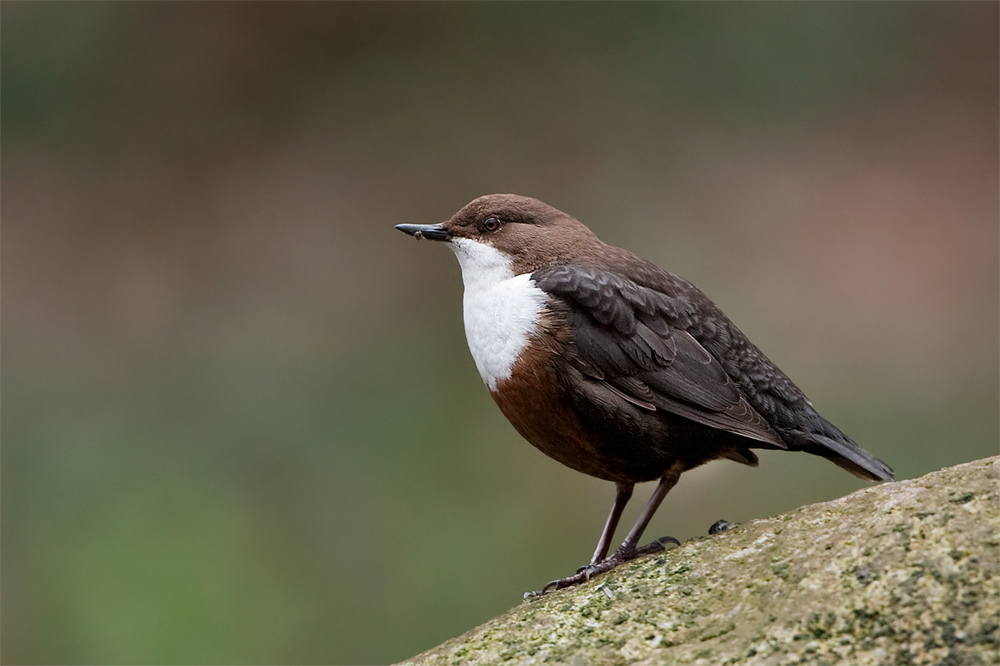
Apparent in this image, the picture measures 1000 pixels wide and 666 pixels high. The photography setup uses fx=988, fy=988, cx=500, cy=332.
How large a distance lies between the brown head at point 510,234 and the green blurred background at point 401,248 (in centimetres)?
253

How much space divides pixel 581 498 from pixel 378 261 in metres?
2.71

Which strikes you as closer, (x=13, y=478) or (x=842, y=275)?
(x=13, y=478)

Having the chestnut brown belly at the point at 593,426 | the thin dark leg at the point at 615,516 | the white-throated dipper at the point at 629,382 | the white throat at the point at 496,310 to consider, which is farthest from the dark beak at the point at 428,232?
the thin dark leg at the point at 615,516

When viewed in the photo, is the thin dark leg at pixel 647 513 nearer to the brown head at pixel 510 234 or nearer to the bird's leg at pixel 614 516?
the bird's leg at pixel 614 516

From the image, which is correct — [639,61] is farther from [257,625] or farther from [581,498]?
[257,625]

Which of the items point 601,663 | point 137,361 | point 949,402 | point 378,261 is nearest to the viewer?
point 601,663

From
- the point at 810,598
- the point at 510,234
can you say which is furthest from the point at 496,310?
the point at 810,598

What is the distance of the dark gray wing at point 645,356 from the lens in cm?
282

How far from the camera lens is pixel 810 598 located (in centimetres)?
184

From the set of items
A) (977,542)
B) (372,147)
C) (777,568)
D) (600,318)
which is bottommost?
(777,568)

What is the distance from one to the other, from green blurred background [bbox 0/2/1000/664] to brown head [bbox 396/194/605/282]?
253cm

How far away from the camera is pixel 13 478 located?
239 inches

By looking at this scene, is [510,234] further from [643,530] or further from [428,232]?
[643,530]

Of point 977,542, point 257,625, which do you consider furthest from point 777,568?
point 257,625
